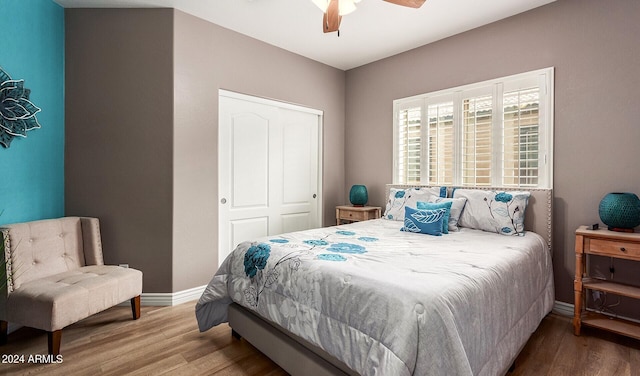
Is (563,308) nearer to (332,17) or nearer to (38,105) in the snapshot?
(332,17)

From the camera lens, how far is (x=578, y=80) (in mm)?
2641

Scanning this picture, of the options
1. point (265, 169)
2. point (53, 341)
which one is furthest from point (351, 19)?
point (53, 341)

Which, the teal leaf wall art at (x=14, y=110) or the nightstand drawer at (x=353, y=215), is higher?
the teal leaf wall art at (x=14, y=110)

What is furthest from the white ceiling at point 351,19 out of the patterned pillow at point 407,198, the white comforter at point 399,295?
the white comforter at point 399,295

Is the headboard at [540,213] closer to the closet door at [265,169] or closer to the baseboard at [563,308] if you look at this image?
the baseboard at [563,308]

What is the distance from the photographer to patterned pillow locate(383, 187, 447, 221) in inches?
127

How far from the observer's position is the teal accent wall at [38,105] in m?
2.39

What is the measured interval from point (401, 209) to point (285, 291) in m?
1.87

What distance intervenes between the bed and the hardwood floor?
0.48 feet

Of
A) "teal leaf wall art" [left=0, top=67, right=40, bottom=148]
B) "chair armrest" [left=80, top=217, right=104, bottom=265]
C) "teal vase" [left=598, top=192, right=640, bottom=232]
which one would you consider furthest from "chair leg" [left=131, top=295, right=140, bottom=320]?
"teal vase" [left=598, top=192, right=640, bottom=232]

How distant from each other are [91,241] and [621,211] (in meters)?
4.17

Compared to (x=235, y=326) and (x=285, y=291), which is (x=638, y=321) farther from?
(x=235, y=326)

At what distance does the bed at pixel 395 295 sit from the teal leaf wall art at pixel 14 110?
193 centimetres

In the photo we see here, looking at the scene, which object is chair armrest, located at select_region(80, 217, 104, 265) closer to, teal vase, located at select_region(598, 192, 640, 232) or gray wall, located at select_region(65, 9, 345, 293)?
gray wall, located at select_region(65, 9, 345, 293)
